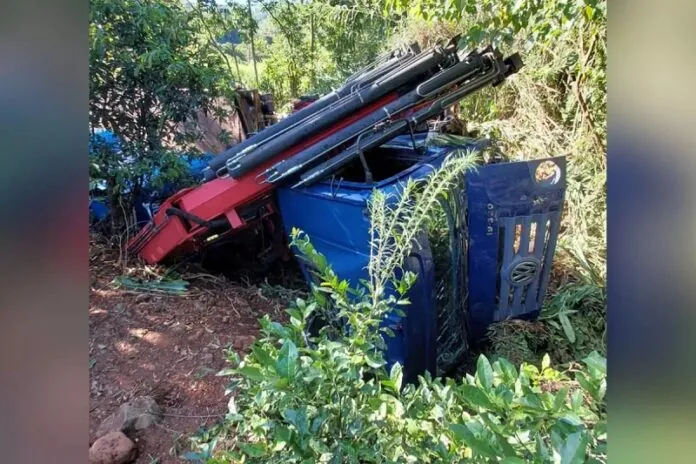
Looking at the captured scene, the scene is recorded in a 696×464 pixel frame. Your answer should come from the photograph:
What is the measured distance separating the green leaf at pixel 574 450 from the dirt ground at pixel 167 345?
2098 mm

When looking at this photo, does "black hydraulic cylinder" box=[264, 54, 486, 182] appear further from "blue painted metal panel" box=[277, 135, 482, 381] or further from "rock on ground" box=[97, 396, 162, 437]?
"rock on ground" box=[97, 396, 162, 437]

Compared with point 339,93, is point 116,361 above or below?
below

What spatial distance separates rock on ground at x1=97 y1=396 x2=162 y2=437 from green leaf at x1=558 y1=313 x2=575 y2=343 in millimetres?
2754

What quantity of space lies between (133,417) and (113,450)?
0.34 metres

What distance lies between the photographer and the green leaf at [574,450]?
1.09 metres

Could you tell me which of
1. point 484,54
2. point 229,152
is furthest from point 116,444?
point 484,54

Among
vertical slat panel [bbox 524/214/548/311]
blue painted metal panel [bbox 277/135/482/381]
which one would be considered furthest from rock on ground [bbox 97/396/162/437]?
vertical slat panel [bbox 524/214/548/311]

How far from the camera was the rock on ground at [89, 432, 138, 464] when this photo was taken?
2562 millimetres

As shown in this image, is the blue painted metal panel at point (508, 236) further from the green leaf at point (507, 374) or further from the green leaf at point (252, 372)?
the green leaf at point (252, 372)

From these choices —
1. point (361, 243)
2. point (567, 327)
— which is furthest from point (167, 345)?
point (567, 327)

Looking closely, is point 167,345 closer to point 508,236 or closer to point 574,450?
point 508,236

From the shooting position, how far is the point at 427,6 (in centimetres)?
384
